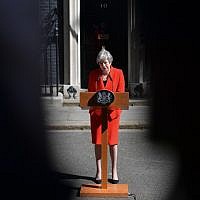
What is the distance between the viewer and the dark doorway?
10.9 meters

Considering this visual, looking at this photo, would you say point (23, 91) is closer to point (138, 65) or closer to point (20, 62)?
point (20, 62)

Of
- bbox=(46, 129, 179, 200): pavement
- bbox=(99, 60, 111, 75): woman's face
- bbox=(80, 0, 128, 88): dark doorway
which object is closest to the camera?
bbox=(99, 60, 111, 75): woman's face

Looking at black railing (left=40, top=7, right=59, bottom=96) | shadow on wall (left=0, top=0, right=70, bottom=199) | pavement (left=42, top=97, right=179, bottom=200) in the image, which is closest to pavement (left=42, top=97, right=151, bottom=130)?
pavement (left=42, top=97, right=179, bottom=200)

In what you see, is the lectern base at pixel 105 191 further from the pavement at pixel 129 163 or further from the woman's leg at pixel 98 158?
the woman's leg at pixel 98 158

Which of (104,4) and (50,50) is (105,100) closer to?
(50,50)

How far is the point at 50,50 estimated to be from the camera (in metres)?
10.5

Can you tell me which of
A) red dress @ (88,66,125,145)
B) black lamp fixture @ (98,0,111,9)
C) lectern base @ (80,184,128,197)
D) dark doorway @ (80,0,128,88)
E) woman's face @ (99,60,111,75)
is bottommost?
lectern base @ (80,184,128,197)

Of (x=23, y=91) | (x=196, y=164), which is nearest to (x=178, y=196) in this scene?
(x=196, y=164)

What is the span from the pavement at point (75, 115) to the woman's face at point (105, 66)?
3.03 metres

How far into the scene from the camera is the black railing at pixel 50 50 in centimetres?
1036

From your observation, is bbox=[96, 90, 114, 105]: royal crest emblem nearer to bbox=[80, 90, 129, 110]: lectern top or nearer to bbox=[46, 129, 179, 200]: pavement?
bbox=[80, 90, 129, 110]: lectern top

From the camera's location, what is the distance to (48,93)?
10.2 meters

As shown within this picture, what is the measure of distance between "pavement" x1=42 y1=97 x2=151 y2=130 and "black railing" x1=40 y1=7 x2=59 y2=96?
0.58 metres

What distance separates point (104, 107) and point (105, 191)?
807mm
